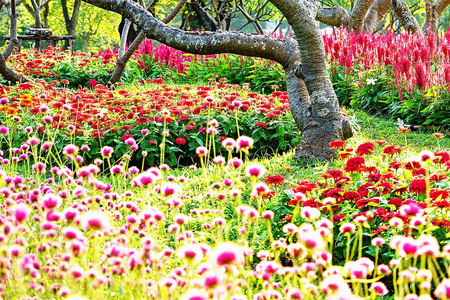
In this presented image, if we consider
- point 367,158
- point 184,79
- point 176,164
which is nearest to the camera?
point 367,158

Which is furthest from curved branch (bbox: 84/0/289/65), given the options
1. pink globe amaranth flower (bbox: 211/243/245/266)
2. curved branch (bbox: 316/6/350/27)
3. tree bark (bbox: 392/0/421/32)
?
tree bark (bbox: 392/0/421/32)

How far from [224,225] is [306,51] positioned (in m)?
3.04

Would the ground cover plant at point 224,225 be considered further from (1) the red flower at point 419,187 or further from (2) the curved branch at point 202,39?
(2) the curved branch at point 202,39

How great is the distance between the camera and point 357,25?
449 inches

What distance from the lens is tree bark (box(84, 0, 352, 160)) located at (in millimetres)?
4730

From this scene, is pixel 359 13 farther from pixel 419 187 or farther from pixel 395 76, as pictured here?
pixel 419 187

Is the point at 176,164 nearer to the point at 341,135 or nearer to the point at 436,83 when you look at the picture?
the point at 341,135

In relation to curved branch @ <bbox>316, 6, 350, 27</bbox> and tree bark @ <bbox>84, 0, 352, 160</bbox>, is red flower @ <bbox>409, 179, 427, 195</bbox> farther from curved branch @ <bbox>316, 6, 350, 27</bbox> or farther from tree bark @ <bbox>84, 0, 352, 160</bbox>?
curved branch @ <bbox>316, 6, 350, 27</bbox>

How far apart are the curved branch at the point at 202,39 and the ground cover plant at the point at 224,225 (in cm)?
106

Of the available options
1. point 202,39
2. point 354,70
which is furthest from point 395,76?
point 202,39

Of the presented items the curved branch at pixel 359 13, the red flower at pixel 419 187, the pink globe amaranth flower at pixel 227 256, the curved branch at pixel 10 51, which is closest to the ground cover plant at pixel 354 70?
the curved branch at pixel 359 13

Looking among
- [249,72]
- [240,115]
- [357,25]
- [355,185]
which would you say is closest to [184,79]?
[249,72]

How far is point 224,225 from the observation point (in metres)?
2.16

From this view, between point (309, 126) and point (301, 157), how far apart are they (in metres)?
0.32
